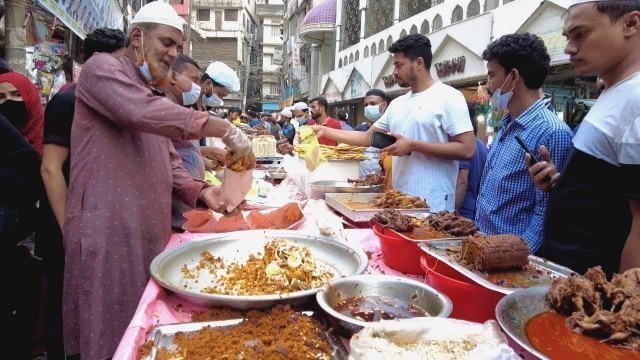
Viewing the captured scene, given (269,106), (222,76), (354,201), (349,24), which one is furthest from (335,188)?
(269,106)

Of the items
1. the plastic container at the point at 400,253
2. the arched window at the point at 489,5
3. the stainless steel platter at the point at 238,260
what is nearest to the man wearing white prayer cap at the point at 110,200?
the stainless steel platter at the point at 238,260

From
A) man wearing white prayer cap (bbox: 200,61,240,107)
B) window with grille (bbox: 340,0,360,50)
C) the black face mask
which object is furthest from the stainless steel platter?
window with grille (bbox: 340,0,360,50)

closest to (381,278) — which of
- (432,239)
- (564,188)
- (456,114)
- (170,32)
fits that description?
(432,239)

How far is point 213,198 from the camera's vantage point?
7.25 feet

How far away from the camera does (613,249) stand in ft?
5.65

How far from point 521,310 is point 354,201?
1.78m

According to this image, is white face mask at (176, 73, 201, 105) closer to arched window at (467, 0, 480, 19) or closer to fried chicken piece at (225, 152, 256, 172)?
fried chicken piece at (225, 152, 256, 172)

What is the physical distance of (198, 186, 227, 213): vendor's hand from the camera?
2.14m

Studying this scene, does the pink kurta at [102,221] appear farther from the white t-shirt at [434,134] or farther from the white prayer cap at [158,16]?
the white t-shirt at [434,134]

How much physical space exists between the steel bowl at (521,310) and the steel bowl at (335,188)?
6.56 ft

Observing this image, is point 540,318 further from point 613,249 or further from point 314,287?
point 613,249

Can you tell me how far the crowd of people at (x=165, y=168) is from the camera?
169cm

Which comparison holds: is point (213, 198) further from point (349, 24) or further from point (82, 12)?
point (349, 24)

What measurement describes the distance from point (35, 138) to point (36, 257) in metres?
0.99
